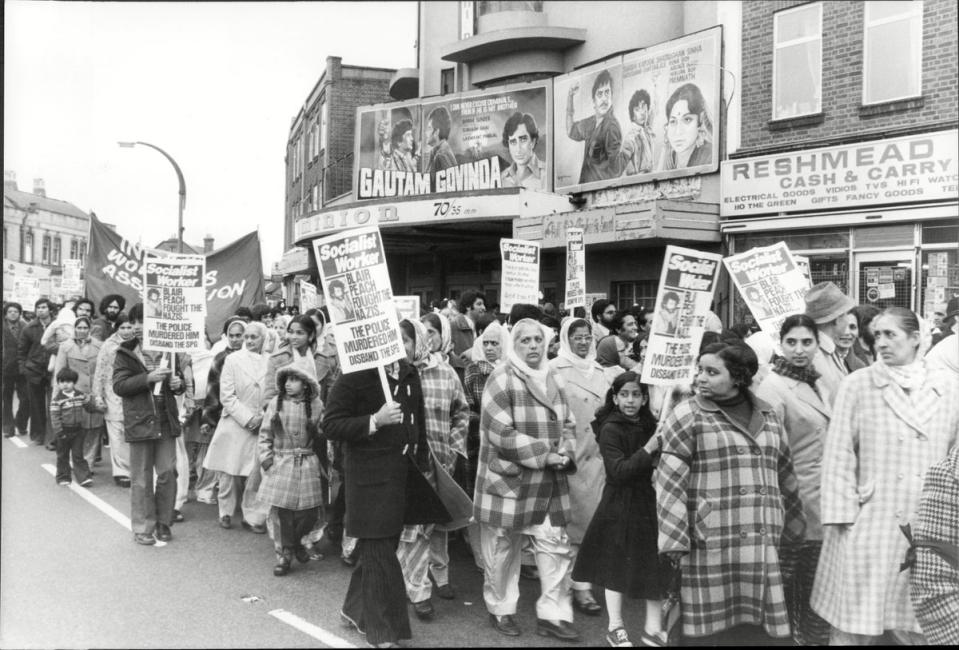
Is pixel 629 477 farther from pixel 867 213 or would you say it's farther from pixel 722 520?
pixel 867 213

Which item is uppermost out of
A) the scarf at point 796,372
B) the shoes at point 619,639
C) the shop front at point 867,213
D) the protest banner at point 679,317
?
the shop front at point 867,213

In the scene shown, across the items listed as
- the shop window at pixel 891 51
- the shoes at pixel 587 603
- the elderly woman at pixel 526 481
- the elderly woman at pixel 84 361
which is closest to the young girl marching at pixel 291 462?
the elderly woman at pixel 526 481

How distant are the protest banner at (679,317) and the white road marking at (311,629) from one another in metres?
2.34

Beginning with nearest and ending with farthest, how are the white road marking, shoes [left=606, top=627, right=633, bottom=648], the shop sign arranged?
shoes [left=606, top=627, right=633, bottom=648] → the white road marking → the shop sign

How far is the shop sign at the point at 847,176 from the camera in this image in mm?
12344

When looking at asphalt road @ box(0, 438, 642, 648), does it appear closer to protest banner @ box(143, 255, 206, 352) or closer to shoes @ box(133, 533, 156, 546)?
shoes @ box(133, 533, 156, 546)

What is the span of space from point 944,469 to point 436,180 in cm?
1934

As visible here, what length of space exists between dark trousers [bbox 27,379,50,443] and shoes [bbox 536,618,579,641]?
1013 centimetres

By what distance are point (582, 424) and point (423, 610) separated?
1608 millimetres

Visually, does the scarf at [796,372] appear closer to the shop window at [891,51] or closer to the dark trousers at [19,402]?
the shop window at [891,51]

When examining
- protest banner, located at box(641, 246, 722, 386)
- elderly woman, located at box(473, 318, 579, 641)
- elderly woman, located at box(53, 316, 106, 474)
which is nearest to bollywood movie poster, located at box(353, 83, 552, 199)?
elderly woman, located at box(53, 316, 106, 474)

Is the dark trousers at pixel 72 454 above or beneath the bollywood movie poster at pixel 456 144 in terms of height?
beneath

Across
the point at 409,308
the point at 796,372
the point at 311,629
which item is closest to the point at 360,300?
the point at 311,629

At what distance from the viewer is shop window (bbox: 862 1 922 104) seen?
41.4 ft
